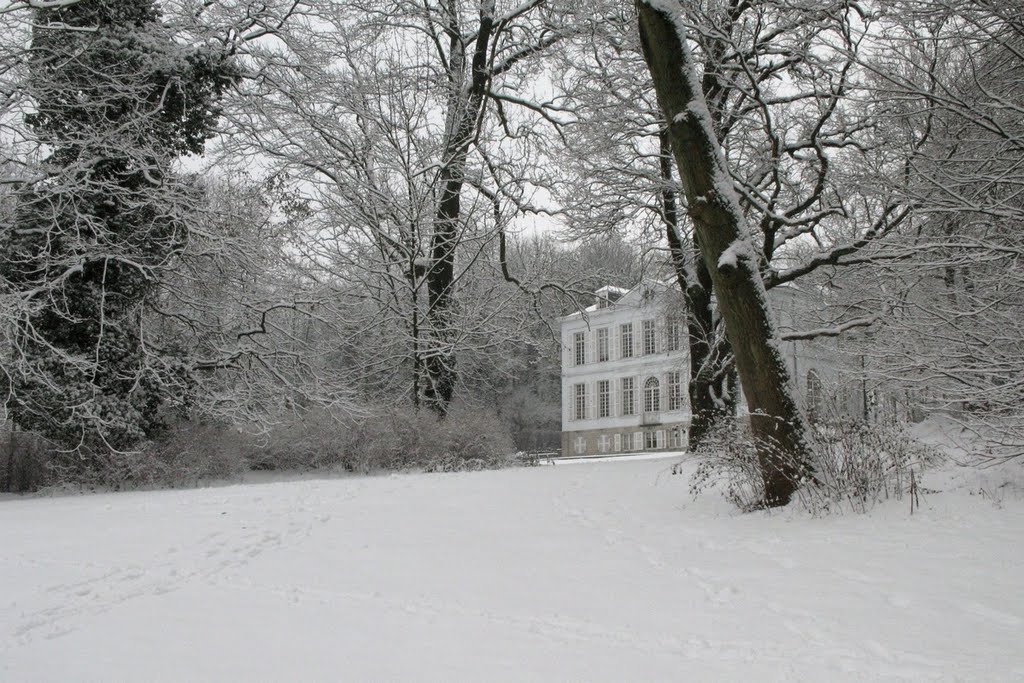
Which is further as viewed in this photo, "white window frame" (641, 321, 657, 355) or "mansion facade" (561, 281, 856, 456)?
"white window frame" (641, 321, 657, 355)

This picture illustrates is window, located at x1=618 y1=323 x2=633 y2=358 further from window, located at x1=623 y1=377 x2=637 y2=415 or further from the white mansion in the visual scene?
window, located at x1=623 y1=377 x2=637 y2=415

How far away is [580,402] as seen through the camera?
4784cm

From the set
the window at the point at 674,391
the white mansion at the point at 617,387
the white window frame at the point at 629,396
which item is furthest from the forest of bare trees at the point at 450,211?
the white window frame at the point at 629,396

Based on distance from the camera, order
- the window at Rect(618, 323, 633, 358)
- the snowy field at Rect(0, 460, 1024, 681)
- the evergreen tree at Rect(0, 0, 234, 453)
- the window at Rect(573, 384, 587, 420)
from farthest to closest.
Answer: the window at Rect(573, 384, 587, 420)
the window at Rect(618, 323, 633, 358)
the evergreen tree at Rect(0, 0, 234, 453)
the snowy field at Rect(0, 460, 1024, 681)

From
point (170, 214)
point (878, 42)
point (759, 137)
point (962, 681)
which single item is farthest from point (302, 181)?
point (962, 681)

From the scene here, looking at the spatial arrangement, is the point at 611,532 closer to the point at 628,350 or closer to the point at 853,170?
the point at 853,170

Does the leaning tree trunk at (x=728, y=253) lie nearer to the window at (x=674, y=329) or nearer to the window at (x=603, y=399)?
the window at (x=674, y=329)

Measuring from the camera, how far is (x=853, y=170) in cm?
1113

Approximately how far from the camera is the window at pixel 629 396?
44.9 m

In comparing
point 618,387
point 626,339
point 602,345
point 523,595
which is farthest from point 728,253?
point 602,345

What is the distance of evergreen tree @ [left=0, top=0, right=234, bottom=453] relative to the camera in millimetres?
11789

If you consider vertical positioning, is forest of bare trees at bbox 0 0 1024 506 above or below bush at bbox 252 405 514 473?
above

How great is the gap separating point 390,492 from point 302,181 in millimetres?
9402

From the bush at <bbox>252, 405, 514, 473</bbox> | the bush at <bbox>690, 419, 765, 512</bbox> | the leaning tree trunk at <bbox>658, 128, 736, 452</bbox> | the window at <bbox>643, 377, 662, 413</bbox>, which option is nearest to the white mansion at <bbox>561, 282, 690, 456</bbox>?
the window at <bbox>643, 377, 662, 413</bbox>
